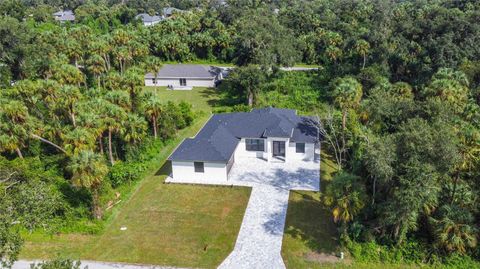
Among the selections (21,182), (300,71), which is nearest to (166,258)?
(21,182)

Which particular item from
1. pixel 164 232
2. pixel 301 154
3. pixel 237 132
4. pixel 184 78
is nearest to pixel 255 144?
pixel 237 132

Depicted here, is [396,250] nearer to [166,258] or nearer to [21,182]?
[166,258]

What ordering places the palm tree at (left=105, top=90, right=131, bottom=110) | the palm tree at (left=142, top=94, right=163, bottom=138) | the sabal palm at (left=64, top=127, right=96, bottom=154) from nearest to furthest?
the sabal palm at (left=64, top=127, right=96, bottom=154), the palm tree at (left=105, top=90, right=131, bottom=110), the palm tree at (left=142, top=94, right=163, bottom=138)

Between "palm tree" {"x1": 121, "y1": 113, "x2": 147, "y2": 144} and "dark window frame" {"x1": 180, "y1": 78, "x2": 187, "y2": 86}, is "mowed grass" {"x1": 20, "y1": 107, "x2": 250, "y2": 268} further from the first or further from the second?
"dark window frame" {"x1": 180, "y1": 78, "x2": 187, "y2": 86}

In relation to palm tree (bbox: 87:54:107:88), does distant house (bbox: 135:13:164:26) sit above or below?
above

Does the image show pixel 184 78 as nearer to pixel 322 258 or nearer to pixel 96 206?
pixel 96 206

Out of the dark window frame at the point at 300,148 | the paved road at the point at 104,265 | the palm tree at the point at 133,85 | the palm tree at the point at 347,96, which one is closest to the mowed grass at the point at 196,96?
the palm tree at the point at 133,85

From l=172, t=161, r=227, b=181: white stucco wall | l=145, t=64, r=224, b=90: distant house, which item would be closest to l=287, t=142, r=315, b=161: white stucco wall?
l=172, t=161, r=227, b=181: white stucco wall
